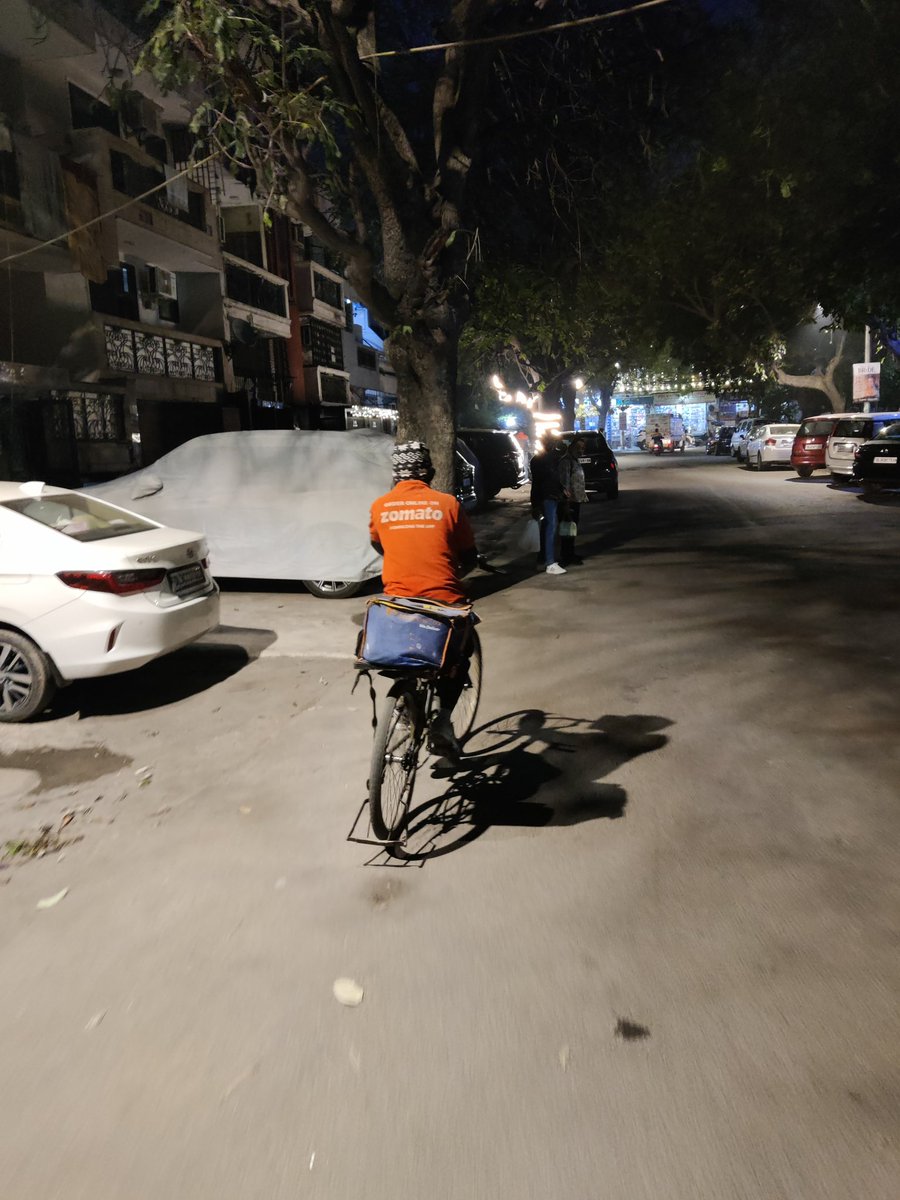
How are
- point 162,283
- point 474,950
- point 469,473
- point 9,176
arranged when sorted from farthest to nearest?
1. point 162,283
2. point 9,176
3. point 469,473
4. point 474,950

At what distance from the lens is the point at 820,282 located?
21172 millimetres

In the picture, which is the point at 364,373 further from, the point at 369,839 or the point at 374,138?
the point at 369,839

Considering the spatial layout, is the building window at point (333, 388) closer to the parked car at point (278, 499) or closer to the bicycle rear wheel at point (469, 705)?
the parked car at point (278, 499)

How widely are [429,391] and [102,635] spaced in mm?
5958

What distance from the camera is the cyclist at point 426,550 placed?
4188mm

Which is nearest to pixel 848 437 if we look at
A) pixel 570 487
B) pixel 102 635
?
pixel 570 487

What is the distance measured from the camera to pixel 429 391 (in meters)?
10.6

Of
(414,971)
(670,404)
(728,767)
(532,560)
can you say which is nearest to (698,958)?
(414,971)

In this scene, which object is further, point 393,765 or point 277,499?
point 277,499

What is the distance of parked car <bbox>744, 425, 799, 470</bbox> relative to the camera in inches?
1192

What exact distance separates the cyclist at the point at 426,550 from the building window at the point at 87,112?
65.1 feet

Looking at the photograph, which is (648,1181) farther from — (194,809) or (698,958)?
(194,809)

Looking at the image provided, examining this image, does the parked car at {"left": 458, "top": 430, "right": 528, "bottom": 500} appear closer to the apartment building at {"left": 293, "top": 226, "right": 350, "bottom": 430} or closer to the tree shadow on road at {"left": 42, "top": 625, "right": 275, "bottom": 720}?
the tree shadow on road at {"left": 42, "top": 625, "right": 275, "bottom": 720}

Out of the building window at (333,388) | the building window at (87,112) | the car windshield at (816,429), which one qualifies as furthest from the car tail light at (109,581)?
the building window at (333,388)
